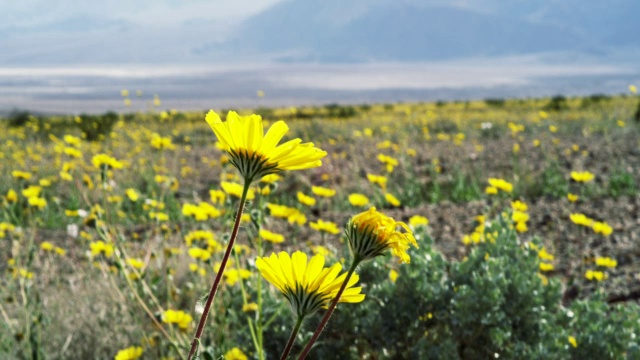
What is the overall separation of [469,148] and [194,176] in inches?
162

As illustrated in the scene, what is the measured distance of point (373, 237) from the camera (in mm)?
1173

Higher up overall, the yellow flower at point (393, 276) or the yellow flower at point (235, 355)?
the yellow flower at point (393, 276)

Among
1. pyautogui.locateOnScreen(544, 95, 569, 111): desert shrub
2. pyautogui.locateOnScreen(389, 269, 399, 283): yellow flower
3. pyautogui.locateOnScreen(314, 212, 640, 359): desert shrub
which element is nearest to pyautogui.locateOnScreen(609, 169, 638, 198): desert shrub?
pyautogui.locateOnScreen(314, 212, 640, 359): desert shrub

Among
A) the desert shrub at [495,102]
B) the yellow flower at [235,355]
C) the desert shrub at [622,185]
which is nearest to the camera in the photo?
the yellow flower at [235,355]

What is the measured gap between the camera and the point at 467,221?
5.55 meters

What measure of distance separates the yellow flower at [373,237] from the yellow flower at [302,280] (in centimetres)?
5

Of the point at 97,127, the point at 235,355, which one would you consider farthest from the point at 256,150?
the point at 97,127

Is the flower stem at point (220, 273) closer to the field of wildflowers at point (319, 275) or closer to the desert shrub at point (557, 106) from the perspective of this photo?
the field of wildflowers at point (319, 275)

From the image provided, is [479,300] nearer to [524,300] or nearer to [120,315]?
[524,300]

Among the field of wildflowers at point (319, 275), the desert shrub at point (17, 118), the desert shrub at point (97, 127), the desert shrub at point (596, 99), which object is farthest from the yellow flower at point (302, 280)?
the desert shrub at point (596, 99)

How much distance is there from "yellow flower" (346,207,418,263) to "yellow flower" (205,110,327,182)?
0.12 meters

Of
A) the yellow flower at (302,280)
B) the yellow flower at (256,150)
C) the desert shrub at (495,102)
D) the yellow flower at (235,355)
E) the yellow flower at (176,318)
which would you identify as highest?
the yellow flower at (256,150)

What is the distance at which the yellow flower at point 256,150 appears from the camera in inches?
45.9

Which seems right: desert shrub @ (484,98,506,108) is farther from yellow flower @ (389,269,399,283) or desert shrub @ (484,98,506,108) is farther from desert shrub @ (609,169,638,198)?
yellow flower @ (389,269,399,283)
